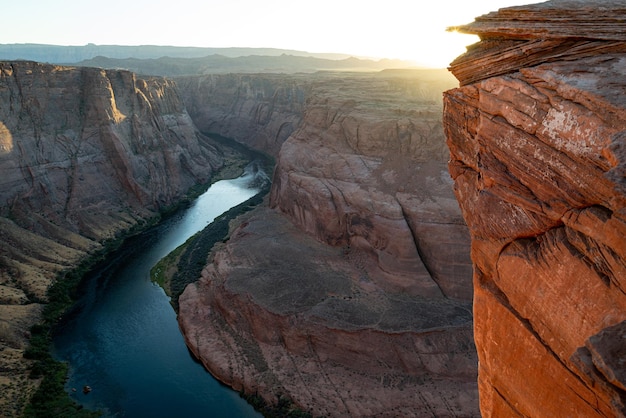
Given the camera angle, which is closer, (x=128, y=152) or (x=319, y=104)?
(x=319, y=104)

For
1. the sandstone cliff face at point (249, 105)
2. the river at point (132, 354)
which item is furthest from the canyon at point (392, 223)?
the sandstone cliff face at point (249, 105)

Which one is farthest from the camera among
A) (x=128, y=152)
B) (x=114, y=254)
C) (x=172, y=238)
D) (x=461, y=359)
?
(x=128, y=152)

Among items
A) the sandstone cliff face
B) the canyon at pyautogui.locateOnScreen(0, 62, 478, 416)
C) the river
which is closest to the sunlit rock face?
the canyon at pyautogui.locateOnScreen(0, 62, 478, 416)

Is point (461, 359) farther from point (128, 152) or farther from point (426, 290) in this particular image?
point (128, 152)

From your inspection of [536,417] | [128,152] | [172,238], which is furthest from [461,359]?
[128,152]

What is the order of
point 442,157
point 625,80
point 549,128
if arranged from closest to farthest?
point 625,80
point 549,128
point 442,157
